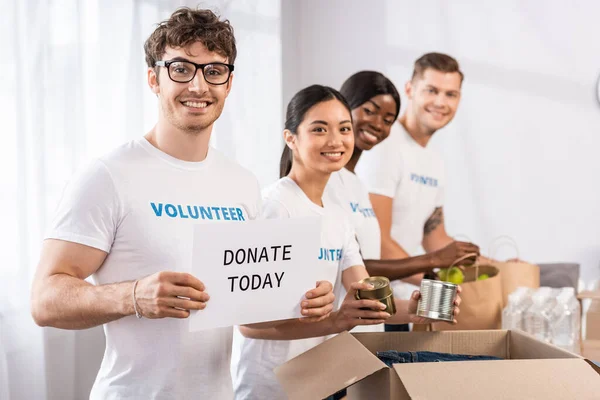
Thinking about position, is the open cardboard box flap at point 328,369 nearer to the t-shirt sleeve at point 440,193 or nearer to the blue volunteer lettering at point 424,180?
the blue volunteer lettering at point 424,180

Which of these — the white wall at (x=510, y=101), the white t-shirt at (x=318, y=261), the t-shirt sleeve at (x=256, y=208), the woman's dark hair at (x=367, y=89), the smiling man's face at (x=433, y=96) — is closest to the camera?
the t-shirt sleeve at (x=256, y=208)

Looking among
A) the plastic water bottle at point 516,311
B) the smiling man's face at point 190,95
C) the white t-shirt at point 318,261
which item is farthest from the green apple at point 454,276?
the smiling man's face at point 190,95

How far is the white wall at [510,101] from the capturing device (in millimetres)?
4457

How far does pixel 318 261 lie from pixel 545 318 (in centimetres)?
124

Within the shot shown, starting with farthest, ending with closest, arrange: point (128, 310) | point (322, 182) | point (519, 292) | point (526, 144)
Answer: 1. point (526, 144)
2. point (519, 292)
3. point (322, 182)
4. point (128, 310)

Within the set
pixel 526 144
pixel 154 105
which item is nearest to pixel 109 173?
pixel 154 105

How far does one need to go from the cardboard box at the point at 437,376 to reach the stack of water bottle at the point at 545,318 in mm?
1344

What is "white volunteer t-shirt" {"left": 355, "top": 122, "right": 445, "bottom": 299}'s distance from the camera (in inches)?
132

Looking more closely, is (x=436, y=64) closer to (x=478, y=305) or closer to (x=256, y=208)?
(x=478, y=305)

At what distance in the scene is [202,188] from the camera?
5.10 feet

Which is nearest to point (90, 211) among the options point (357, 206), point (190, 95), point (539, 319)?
point (190, 95)

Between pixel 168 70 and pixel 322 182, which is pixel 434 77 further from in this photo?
pixel 168 70

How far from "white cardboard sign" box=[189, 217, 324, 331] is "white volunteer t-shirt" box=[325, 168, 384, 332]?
3.19 feet

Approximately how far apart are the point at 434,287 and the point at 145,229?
2.20ft
